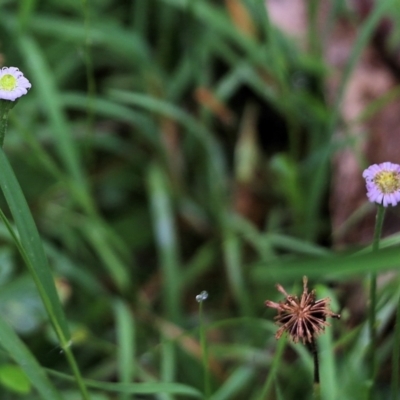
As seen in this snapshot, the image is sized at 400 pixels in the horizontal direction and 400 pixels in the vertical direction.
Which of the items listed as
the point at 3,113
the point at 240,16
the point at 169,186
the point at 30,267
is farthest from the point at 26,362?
the point at 240,16

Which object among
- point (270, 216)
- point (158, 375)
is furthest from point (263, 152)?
point (158, 375)

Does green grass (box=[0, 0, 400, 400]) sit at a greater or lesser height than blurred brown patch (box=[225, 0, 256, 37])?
lesser

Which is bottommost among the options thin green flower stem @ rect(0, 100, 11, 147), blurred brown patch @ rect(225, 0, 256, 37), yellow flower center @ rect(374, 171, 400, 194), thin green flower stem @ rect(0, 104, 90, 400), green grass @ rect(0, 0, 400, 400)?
thin green flower stem @ rect(0, 104, 90, 400)

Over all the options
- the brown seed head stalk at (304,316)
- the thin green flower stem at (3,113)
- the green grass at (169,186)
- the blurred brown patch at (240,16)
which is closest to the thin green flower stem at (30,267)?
the thin green flower stem at (3,113)

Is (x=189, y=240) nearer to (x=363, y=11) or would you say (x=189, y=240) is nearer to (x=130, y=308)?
(x=130, y=308)

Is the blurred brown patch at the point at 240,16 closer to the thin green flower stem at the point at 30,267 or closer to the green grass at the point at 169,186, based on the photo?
the green grass at the point at 169,186

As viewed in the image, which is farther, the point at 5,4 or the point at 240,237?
the point at 5,4

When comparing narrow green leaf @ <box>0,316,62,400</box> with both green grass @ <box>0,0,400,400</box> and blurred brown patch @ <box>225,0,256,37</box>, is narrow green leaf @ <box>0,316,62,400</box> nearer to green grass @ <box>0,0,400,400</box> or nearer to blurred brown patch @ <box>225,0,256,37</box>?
green grass @ <box>0,0,400,400</box>

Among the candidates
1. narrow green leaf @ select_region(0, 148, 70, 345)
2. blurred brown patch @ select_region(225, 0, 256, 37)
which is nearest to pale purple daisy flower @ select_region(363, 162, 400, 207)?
narrow green leaf @ select_region(0, 148, 70, 345)
